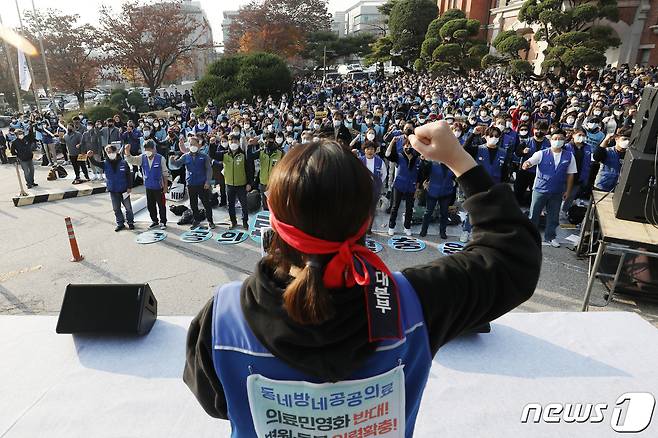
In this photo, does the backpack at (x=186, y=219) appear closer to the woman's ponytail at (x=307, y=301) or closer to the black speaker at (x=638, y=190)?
the black speaker at (x=638, y=190)

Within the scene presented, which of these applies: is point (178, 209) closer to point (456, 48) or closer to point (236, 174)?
point (236, 174)

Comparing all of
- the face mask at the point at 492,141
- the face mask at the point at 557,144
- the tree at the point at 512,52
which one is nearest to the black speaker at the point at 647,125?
the face mask at the point at 557,144

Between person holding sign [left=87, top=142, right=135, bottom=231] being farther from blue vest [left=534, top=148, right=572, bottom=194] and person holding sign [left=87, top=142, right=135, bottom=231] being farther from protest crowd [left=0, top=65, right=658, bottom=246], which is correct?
blue vest [left=534, top=148, right=572, bottom=194]

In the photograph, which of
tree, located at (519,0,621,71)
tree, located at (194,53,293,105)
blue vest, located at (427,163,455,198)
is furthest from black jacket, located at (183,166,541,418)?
tree, located at (519,0,621,71)

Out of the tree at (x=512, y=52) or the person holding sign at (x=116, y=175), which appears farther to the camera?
the tree at (x=512, y=52)

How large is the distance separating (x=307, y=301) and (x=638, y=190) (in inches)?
216

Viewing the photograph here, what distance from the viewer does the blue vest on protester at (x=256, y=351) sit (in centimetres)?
109

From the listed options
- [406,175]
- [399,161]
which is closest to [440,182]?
[406,175]

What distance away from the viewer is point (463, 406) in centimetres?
277

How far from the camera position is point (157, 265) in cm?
668

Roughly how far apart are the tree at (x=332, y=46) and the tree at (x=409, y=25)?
19.3 feet

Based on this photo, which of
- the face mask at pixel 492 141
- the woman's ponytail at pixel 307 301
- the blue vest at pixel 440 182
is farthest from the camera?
the face mask at pixel 492 141

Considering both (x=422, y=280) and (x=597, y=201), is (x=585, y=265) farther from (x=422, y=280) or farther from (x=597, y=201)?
(x=422, y=280)

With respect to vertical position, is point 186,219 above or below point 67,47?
below
